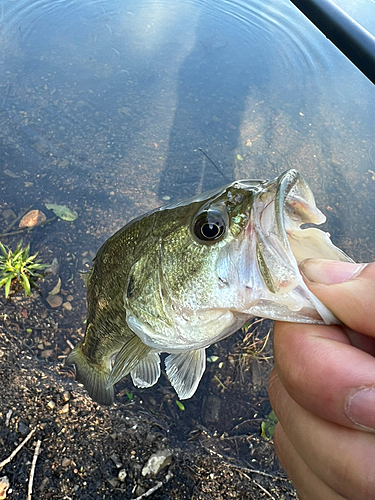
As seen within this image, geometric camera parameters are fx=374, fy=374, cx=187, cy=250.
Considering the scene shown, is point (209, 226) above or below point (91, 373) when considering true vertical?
→ above

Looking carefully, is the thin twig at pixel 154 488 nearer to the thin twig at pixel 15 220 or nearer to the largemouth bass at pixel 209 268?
the largemouth bass at pixel 209 268

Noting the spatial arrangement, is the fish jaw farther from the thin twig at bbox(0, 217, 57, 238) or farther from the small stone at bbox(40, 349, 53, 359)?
the thin twig at bbox(0, 217, 57, 238)

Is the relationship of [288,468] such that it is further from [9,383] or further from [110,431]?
[9,383]

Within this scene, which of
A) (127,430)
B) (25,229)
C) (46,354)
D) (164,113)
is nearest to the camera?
(127,430)

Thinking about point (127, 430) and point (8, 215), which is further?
point (8, 215)

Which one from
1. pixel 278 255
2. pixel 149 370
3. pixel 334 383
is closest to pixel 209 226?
pixel 278 255

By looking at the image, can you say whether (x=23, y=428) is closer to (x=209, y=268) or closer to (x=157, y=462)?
(x=157, y=462)
